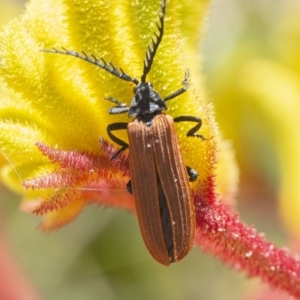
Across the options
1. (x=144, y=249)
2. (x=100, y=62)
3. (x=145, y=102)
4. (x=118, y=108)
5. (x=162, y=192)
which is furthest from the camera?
(x=144, y=249)

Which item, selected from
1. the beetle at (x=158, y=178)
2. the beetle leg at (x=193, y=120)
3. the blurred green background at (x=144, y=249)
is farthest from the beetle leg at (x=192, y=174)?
the blurred green background at (x=144, y=249)

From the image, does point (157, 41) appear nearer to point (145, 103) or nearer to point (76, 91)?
point (76, 91)

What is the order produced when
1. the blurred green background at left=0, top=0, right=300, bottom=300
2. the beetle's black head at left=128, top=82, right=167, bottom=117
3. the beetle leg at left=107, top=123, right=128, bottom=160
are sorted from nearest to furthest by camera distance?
the beetle leg at left=107, top=123, right=128, bottom=160
the beetle's black head at left=128, top=82, right=167, bottom=117
the blurred green background at left=0, top=0, right=300, bottom=300

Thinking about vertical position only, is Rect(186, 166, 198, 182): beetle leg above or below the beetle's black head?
below

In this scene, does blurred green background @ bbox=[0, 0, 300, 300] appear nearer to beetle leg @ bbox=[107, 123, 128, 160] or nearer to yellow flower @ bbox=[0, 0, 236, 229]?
beetle leg @ bbox=[107, 123, 128, 160]

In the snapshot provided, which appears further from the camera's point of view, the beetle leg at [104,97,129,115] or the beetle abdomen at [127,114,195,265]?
the beetle abdomen at [127,114,195,265]

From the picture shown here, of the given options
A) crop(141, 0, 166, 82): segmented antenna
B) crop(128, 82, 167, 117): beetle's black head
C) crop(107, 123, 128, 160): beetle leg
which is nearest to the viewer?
crop(141, 0, 166, 82): segmented antenna

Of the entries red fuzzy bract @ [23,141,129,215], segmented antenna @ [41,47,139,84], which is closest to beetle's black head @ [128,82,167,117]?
segmented antenna @ [41,47,139,84]

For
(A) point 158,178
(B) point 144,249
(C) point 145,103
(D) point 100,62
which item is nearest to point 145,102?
(C) point 145,103
